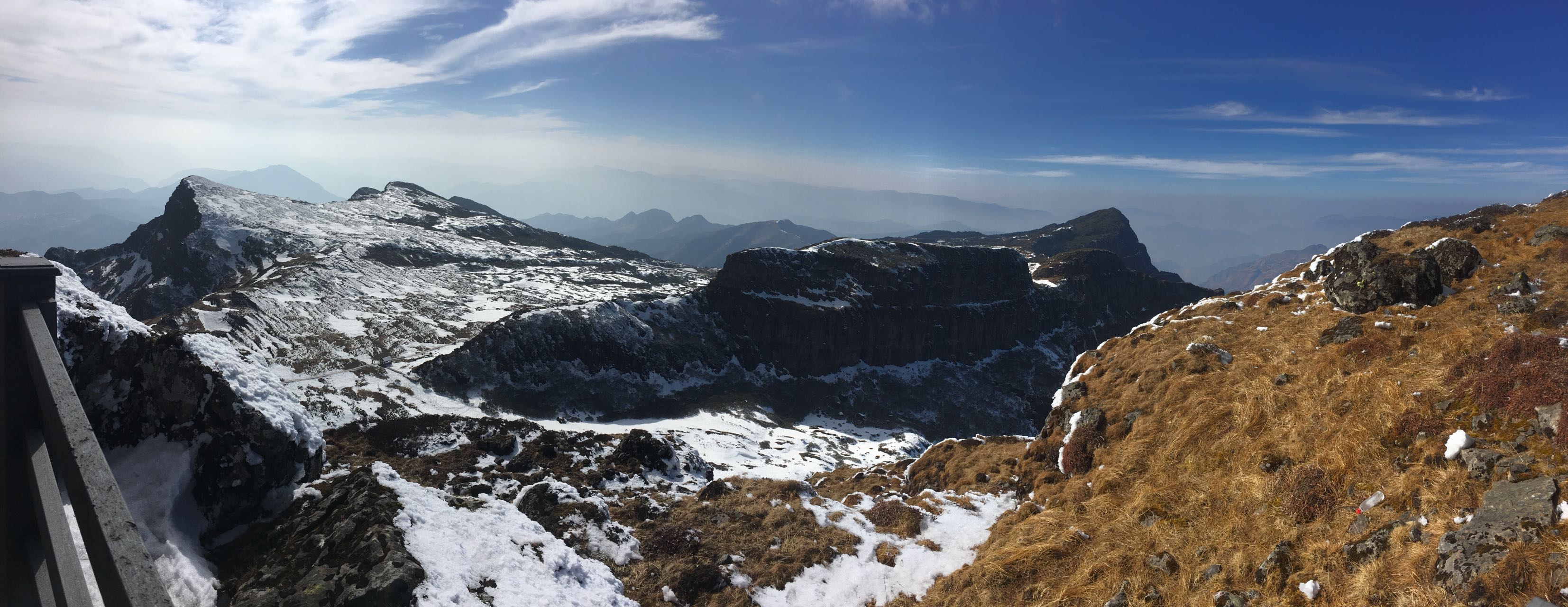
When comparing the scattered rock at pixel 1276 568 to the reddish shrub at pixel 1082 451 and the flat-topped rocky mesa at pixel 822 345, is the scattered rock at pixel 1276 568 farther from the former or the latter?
the flat-topped rocky mesa at pixel 822 345

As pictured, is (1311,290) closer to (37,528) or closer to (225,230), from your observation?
(37,528)

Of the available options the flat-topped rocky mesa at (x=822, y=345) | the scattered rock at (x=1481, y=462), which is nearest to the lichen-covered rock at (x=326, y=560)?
the scattered rock at (x=1481, y=462)

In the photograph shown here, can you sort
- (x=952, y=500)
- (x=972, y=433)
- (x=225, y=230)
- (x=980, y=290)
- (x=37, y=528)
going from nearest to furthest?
1. (x=37, y=528)
2. (x=952, y=500)
3. (x=972, y=433)
4. (x=225, y=230)
5. (x=980, y=290)

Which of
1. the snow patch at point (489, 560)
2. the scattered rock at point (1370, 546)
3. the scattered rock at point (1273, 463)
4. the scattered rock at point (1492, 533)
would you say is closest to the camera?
the scattered rock at point (1492, 533)

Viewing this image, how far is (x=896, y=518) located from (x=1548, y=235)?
2398cm

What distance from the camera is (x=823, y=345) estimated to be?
355ft

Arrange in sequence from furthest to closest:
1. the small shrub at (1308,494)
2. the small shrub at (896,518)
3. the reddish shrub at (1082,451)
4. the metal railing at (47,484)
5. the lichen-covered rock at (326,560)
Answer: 1. the reddish shrub at (1082,451)
2. the small shrub at (896,518)
3. the small shrub at (1308,494)
4. the lichen-covered rock at (326,560)
5. the metal railing at (47,484)

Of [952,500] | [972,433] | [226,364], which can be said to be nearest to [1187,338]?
[952,500]

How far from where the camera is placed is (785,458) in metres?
58.1

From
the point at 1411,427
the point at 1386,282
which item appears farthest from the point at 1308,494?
the point at 1386,282

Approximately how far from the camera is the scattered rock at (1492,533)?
8.01 metres

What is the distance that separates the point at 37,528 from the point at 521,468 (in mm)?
26529

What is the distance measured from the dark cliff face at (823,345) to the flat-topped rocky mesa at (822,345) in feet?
0.89

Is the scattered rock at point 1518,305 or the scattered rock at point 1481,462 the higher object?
the scattered rock at point 1518,305
